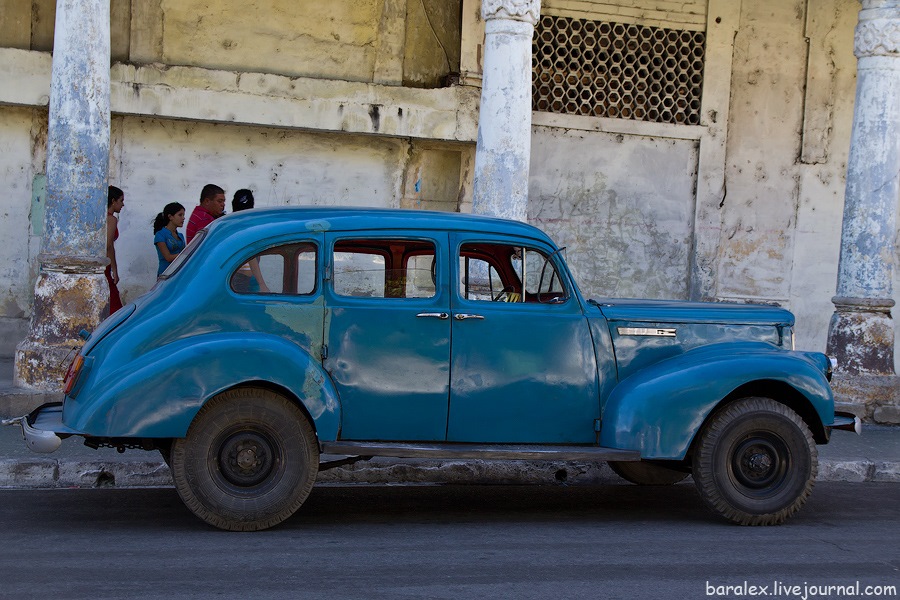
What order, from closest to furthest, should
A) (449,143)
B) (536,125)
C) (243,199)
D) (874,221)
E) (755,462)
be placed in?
(755,462)
(243,199)
(874,221)
(449,143)
(536,125)

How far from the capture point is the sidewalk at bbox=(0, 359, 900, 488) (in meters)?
7.10

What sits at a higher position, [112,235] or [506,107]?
[506,107]

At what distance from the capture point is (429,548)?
18.5 ft

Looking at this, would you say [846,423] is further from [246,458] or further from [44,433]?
[44,433]

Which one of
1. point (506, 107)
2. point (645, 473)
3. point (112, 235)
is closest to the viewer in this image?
point (645, 473)

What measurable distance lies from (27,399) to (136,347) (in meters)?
3.34

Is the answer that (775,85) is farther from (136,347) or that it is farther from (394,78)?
(136,347)

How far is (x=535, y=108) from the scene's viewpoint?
12.5m

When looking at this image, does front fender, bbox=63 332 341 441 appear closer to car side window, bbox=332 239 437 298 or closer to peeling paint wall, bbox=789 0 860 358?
car side window, bbox=332 239 437 298

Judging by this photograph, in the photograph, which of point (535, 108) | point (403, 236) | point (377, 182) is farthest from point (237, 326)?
point (535, 108)

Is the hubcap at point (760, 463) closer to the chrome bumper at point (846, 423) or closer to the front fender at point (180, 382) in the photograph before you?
the chrome bumper at point (846, 423)

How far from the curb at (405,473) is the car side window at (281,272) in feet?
5.97

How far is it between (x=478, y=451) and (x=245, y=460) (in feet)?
4.00

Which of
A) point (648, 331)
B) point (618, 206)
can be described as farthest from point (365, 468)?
point (618, 206)
